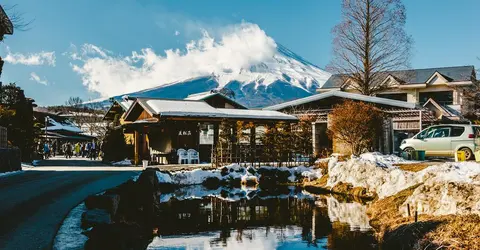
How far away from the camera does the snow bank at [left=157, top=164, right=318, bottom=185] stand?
18.1 meters

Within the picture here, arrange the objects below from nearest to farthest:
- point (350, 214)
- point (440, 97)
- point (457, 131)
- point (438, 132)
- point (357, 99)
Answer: point (350, 214) → point (457, 131) → point (438, 132) → point (357, 99) → point (440, 97)

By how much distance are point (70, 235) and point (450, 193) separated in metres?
6.84

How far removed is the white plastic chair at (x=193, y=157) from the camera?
23.8m

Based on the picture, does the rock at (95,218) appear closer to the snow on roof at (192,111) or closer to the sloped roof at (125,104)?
the snow on roof at (192,111)

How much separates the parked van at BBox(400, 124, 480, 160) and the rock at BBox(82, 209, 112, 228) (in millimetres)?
13991

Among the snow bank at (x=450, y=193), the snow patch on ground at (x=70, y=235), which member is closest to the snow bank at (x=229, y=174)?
the snow bank at (x=450, y=193)

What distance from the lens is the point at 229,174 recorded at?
1898 centimetres

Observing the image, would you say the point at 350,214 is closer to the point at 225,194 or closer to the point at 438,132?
the point at 225,194

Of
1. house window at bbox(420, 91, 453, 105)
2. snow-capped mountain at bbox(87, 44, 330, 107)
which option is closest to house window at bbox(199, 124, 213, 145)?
house window at bbox(420, 91, 453, 105)

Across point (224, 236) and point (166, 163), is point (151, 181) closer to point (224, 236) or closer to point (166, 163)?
point (224, 236)

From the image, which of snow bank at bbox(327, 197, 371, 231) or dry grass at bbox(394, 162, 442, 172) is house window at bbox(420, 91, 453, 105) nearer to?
dry grass at bbox(394, 162, 442, 172)

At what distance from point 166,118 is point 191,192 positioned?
19.5ft

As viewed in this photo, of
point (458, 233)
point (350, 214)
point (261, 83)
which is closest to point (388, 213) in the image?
point (350, 214)

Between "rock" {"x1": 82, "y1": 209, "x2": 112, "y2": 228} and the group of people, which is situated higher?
the group of people
